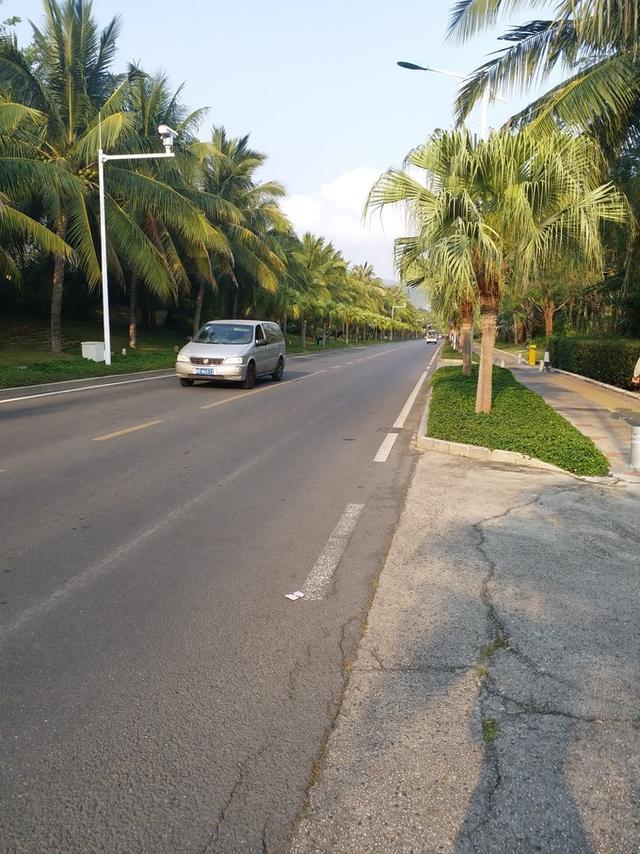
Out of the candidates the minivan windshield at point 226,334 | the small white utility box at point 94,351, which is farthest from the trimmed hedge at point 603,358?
the small white utility box at point 94,351

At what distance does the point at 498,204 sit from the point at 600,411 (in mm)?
5714

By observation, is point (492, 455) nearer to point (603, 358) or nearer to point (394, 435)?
point (394, 435)

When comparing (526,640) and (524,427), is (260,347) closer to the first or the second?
(524,427)

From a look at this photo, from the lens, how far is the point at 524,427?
10062mm

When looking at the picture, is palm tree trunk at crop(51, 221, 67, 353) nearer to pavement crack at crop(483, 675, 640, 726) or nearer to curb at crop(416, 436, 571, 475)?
curb at crop(416, 436, 571, 475)

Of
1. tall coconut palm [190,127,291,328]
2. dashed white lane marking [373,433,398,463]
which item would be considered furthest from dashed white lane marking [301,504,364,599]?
tall coconut palm [190,127,291,328]

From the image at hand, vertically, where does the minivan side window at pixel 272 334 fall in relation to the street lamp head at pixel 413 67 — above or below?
below

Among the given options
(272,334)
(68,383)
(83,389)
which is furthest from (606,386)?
(68,383)

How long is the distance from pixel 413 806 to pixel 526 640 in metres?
1.52

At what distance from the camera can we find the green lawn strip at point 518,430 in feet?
27.1

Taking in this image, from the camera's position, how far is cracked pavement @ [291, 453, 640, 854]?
228cm

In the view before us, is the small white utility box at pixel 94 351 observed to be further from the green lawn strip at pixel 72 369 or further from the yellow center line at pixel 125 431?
the yellow center line at pixel 125 431

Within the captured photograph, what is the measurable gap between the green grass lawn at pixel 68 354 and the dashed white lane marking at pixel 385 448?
10.2 meters

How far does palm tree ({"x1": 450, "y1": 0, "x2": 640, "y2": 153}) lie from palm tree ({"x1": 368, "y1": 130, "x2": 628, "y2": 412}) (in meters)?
3.13
